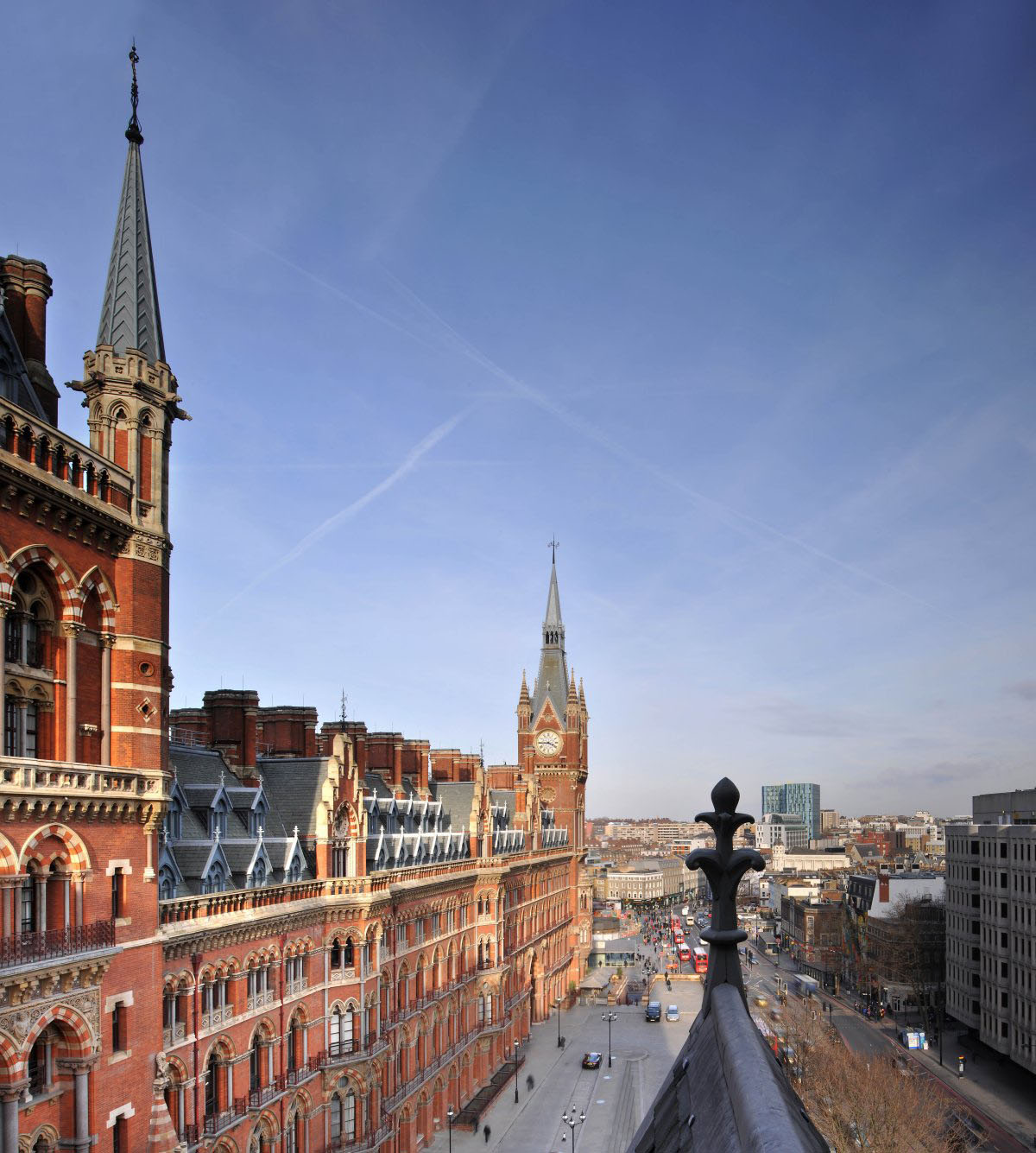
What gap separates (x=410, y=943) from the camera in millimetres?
54594

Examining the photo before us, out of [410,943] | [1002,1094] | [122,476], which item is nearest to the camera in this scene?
[122,476]

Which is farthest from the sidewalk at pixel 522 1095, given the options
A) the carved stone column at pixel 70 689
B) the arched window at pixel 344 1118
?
the carved stone column at pixel 70 689

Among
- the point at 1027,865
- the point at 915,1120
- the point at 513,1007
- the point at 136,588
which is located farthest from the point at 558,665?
the point at 136,588

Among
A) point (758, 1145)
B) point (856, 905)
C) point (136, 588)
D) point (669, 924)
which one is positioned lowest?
point (669, 924)

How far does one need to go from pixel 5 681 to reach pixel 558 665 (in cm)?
9091

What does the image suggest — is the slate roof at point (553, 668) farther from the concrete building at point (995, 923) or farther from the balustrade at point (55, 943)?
the balustrade at point (55, 943)

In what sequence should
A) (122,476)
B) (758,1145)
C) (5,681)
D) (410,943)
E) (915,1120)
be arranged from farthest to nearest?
(410,943), (915,1120), (122,476), (5,681), (758,1145)

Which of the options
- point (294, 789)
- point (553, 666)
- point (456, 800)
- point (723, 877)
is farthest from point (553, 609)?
point (723, 877)

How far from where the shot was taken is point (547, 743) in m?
110

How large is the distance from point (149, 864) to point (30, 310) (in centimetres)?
1568

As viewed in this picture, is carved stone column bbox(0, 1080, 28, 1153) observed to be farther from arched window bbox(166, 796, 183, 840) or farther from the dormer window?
the dormer window

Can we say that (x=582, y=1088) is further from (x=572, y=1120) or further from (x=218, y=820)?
(x=218, y=820)

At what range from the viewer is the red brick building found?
24203 millimetres

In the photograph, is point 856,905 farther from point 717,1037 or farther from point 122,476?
point 717,1037
